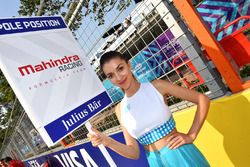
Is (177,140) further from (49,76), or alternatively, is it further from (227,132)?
(49,76)

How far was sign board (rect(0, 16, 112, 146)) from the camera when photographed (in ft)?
7.42

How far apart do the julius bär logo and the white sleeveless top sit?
2.42 ft

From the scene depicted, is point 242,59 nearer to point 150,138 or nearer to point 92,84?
point 150,138

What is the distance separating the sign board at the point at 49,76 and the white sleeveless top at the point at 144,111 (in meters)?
0.53

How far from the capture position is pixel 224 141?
2584mm

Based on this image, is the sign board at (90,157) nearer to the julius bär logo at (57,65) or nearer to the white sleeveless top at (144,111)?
the julius bär logo at (57,65)

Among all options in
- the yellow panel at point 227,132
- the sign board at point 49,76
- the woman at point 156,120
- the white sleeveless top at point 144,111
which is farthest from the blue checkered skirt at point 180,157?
the sign board at point 49,76

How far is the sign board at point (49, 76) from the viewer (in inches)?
89.0

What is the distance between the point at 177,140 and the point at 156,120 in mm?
199

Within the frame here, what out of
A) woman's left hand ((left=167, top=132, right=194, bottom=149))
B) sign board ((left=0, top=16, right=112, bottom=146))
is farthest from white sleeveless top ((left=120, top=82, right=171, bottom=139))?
sign board ((left=0, top=16, right=112, bottom=146))

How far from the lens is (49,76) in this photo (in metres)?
2.47

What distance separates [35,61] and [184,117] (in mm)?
1478

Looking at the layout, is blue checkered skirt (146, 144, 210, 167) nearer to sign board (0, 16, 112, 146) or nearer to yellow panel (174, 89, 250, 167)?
yellow panel (174, 89, 250, 167)

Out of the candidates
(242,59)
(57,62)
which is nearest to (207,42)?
(242,59)
